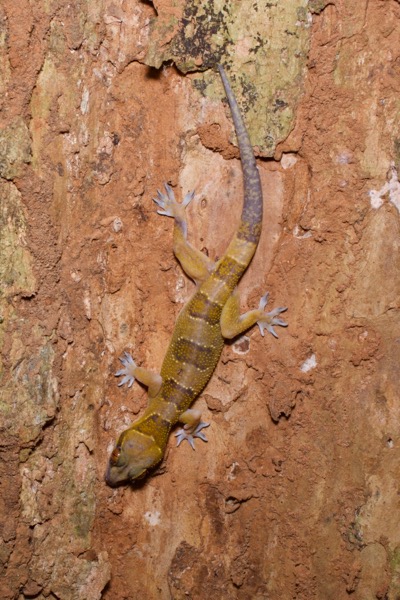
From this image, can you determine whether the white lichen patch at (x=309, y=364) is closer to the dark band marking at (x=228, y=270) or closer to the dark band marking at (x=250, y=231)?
the dark band marking at (x=228, y=270)

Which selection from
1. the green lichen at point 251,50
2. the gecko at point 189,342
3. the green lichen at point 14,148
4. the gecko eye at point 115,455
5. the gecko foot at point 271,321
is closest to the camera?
the green lichen at point 14,148

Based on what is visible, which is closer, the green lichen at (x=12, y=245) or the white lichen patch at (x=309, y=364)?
the green lichen at (x=12, y=245)

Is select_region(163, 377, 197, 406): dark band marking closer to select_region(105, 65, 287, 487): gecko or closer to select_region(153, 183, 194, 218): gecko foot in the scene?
select_region(105, 65, 287, 487): gecko

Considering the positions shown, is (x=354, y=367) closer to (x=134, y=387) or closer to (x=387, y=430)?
(x=387, y=430)

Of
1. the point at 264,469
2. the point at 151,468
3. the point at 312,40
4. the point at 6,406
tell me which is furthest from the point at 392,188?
the point at 6,406

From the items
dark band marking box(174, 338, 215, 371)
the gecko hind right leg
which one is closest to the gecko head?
dark band marking box(174, 338, 215, 371)

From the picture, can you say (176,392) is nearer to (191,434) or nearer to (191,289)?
(191,434)

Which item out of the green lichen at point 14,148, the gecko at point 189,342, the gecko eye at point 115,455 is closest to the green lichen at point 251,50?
the gecko at point 189,342
